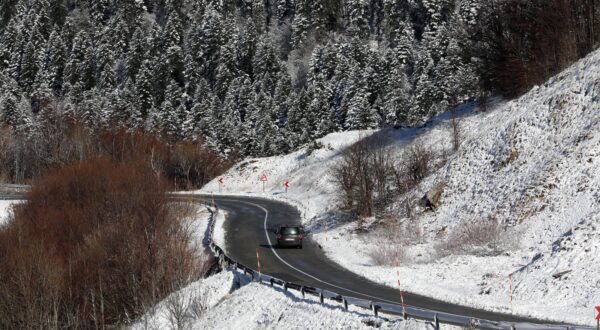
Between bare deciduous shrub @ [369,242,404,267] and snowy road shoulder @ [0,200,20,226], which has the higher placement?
snowy road shoulder @ [0,200,20,226]

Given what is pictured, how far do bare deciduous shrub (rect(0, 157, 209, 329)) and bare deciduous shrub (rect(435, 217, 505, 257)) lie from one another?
13.3m

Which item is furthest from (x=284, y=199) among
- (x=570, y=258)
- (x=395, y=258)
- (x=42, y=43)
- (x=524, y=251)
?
(x=42, y=43)

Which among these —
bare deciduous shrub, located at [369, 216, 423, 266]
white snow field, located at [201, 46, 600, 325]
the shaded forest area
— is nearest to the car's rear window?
white snow field, located at [201, 46, 600, 325]

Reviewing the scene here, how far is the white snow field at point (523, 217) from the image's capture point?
70.7 ft

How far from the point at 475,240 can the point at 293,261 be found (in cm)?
941

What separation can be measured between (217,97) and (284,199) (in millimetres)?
56950

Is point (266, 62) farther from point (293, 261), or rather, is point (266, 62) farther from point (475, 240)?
point (475, 240)

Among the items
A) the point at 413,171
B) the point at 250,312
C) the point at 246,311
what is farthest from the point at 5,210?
the point at 250,312

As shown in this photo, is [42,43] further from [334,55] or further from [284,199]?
[284,199]

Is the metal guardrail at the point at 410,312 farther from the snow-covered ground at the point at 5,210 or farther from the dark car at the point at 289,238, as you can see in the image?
the snow-covered ground at the point at 5,210

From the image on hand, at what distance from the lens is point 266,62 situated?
125 meters

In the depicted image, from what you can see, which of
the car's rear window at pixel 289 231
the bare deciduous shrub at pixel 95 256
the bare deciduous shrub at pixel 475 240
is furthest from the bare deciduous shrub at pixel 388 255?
the bare deciduous shrub at pixel 95 256

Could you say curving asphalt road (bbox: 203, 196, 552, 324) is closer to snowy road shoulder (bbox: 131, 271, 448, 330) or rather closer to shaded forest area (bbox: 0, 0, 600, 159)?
snowy road shoulder (bbox: 131, 271, 448, 330)

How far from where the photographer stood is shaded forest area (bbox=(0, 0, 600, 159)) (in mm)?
50750
